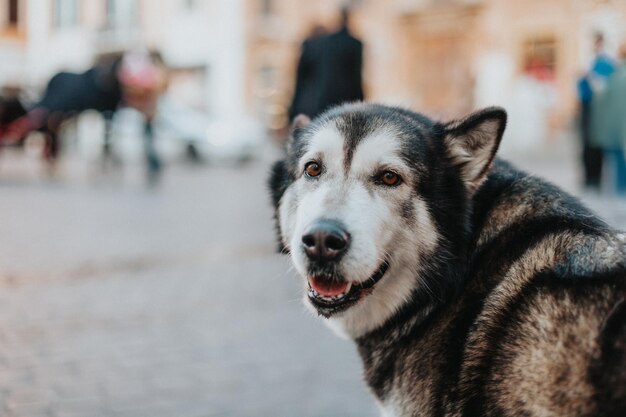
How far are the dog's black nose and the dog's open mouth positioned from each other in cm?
16

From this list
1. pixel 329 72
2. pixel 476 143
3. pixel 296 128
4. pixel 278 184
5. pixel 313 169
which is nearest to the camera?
pixel 476 143

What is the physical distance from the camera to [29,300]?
584cm

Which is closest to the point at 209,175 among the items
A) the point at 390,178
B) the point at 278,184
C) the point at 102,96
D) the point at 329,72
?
the point at 102,96

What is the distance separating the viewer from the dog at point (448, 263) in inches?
84.3

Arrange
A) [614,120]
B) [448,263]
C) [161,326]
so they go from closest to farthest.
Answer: [448,263] → [161,326] → [614,120]

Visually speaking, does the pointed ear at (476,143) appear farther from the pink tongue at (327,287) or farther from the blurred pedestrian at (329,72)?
the blurred pedestrian at (329,72)

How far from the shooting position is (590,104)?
12.9m

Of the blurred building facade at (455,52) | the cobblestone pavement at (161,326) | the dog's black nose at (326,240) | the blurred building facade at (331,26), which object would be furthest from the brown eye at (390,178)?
the blurred building facade at (331,26)

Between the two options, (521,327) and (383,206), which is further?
(383,206)

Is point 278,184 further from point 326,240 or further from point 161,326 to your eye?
point 161,326

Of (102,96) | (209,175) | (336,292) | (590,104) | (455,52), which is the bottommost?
(209,175)

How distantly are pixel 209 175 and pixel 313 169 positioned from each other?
16.8 metres

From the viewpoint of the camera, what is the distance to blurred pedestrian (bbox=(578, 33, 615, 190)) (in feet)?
41.0

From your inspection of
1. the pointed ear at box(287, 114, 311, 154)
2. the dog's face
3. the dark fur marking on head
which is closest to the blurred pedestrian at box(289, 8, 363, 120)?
the pointed ear at box(287, 114, 311, 154)
